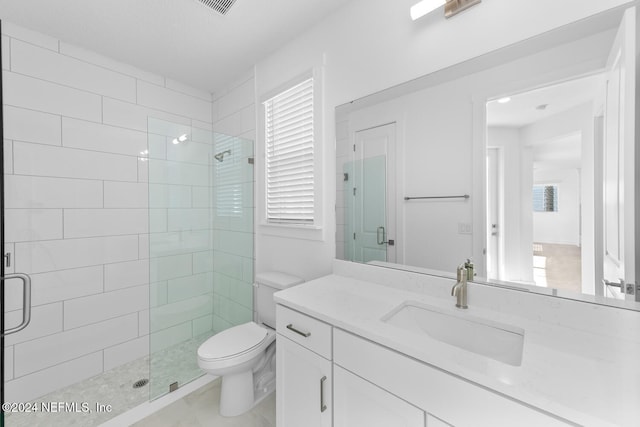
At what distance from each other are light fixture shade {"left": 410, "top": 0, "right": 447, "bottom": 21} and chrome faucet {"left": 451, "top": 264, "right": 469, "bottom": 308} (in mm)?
1170

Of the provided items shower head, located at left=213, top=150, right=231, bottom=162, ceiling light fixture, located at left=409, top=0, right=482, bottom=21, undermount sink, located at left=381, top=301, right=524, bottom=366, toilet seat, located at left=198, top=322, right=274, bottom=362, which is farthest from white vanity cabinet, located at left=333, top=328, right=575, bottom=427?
shower head, located at left=213, top=150, right=231, bottom=162

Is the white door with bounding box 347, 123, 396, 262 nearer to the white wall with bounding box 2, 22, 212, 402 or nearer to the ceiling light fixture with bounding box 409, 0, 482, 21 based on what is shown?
the ceiling light fixture with bounding box 409, 0, 482, 21

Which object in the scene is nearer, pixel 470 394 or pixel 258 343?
pixel 470 394

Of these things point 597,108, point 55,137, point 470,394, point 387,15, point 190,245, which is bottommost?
point 470,394

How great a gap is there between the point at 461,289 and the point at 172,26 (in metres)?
2.26

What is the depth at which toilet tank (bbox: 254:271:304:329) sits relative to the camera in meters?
1.84

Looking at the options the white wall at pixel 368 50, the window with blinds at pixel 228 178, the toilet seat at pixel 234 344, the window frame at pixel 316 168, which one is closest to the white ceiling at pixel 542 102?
the white wall at pixel 368 50

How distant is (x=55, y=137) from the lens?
1.86 meters

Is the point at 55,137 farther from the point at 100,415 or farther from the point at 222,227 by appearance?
the point at 100,415

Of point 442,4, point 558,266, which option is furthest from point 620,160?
point 442,4

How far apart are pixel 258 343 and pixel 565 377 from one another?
1.46 metres

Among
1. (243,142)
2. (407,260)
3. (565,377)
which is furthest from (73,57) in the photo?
(565,377)

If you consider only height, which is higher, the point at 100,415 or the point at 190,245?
the point at 190,245

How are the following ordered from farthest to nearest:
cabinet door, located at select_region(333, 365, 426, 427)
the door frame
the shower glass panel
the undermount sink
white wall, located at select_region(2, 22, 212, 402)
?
the shower glass panel
white wall, located at select_region(2, 22, 212, 402)
the door frame
the undermount sink
cabinet door, located at select_region(333, 365, 426, 427)
